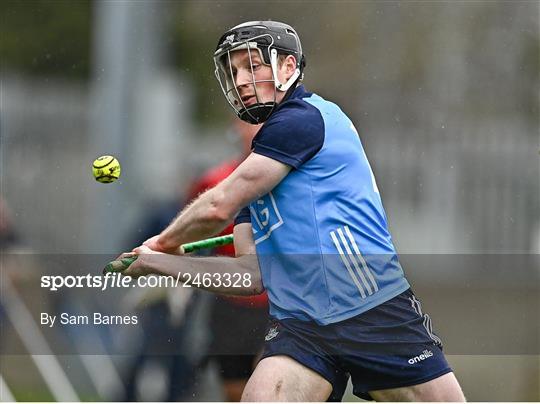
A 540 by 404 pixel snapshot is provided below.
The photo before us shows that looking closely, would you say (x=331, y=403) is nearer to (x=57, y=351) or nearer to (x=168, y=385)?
(x=168, y=385)

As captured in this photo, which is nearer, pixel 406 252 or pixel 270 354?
pixel 270 354

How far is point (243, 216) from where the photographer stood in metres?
4.14

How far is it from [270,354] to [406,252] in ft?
11.1

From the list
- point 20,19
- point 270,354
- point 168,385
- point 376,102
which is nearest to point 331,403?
point 270,354

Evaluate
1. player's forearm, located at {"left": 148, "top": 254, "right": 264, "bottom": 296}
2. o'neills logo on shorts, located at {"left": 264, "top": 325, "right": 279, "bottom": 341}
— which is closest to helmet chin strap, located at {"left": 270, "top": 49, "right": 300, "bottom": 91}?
player's forearm, located at {"left": 148, "top": 254, "right": 264, "bottom": 296}

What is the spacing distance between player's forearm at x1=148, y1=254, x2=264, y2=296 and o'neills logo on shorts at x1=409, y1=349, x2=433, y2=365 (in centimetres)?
56

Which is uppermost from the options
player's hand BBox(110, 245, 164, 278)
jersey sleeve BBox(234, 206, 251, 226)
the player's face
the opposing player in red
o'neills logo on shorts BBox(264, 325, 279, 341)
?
the player's face

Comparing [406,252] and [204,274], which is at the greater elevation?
[204,274]

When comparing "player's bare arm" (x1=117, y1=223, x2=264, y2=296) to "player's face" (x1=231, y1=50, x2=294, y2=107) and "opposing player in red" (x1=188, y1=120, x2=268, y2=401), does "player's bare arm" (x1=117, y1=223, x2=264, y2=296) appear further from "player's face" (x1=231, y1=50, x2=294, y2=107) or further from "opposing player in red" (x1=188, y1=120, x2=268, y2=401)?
"opposing player in red" (x1=188, y1=120, x2=268, y2=401)

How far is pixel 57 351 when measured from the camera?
750 centimetres
